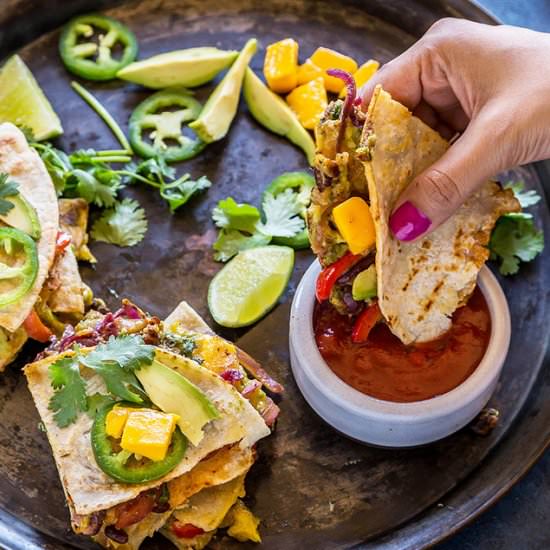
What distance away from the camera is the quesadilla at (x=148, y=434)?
331 cm

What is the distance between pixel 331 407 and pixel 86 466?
1.02m

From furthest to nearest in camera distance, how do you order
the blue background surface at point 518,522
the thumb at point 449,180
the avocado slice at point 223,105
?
the avocado slice at point 223,105 < the blue background surface at point 518,522 < the thumb at point 449,180

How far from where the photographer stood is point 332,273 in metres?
3.60

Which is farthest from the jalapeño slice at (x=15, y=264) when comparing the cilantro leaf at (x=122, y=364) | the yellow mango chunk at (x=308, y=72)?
the yellow mango chunk at (x=308, y=72)

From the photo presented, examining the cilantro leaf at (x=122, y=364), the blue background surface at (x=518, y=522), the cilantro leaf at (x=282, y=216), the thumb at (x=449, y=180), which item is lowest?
the blue background surface at (x=518, y=522)

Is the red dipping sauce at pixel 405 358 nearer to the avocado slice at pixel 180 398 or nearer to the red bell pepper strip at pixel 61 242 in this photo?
the avocado slice at pixel 180 398

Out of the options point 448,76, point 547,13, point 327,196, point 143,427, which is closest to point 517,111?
point 448,76

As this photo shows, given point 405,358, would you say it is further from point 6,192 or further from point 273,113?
point 6,192

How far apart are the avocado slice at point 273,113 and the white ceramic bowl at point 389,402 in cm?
98

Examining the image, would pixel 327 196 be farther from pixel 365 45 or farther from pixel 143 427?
pixel 365 45

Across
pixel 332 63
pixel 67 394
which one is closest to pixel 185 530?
pixel 67 394

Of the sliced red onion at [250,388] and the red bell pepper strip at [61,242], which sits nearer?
the sliced red onion at [250,388]

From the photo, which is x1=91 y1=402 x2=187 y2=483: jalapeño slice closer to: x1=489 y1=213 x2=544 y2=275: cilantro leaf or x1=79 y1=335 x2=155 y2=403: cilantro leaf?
x1=79 y1=335 x2=155 y2=403: cilantro leaf

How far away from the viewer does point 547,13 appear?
18.3 feet
